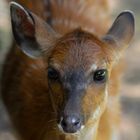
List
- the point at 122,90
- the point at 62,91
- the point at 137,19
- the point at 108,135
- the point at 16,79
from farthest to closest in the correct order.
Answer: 1. the point at 137,19
2. the point at 122,90
3. the point at 16,79
4. the point at 108,135
5. the point at 62,91

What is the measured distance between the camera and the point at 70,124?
538 cm

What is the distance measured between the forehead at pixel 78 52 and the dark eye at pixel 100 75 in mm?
59

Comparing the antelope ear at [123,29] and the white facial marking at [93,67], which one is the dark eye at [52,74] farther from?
the antelope ear at [123,29]

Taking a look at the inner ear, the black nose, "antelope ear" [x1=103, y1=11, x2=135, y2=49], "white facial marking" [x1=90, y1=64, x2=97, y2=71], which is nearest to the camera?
the black nose

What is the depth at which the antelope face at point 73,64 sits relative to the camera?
5508 millimetres

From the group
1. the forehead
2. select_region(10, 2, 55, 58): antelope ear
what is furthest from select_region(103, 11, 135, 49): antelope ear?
select_region(10, 2, 55, 58): antelope ear

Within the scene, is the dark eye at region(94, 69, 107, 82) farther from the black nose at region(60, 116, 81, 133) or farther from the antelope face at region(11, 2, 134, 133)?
the black nose at region(60, 116, 81, 133)

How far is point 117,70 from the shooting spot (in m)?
7.47

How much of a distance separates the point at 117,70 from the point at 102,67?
1.79 m

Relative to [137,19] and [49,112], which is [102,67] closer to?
[49,112]

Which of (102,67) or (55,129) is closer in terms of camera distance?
(102,67)

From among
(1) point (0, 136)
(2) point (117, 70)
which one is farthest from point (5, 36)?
(2) point (117, 70)

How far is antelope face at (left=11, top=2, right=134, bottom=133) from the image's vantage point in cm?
551

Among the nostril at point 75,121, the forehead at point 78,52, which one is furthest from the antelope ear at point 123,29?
the nostril at point 75,121
